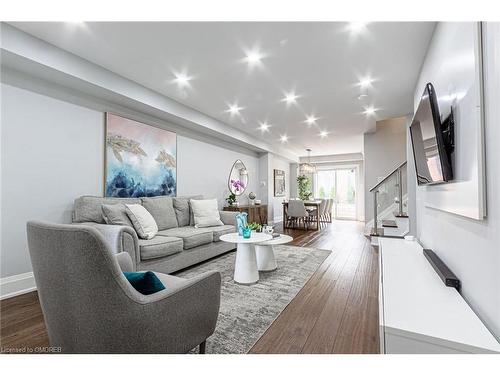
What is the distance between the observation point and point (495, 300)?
0.90 m

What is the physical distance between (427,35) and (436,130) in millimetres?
1426

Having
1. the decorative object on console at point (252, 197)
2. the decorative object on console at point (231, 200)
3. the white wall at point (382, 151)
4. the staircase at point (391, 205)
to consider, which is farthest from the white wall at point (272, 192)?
the staircase at point (391, 205)

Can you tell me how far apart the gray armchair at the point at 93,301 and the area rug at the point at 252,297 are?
23.2 inches

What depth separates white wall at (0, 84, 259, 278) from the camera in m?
2.39

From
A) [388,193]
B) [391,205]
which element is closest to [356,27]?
[388,193]

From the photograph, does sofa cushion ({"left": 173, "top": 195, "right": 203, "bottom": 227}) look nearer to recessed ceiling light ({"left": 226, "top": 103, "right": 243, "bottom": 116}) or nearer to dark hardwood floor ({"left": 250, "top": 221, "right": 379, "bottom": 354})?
recessed ceiling light ({"left": 226, "top": 103, "right": 243, "bottom": 116})

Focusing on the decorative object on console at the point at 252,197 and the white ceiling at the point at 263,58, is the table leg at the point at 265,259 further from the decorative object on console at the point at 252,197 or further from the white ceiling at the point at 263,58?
the decorative object on console at the point at 252,197

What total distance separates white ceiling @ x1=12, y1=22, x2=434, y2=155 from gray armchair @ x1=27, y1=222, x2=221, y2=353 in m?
1.97

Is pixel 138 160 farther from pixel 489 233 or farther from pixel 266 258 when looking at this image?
pixel 489 233

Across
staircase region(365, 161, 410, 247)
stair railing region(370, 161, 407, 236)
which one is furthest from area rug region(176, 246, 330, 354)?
stair railing region(370, 161, 407, 236)

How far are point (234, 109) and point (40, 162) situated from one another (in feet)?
9.30

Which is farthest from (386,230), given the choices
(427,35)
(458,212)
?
(458,212)

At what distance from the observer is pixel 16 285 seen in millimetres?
2416

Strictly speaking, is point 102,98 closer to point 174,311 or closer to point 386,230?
point 174,311
